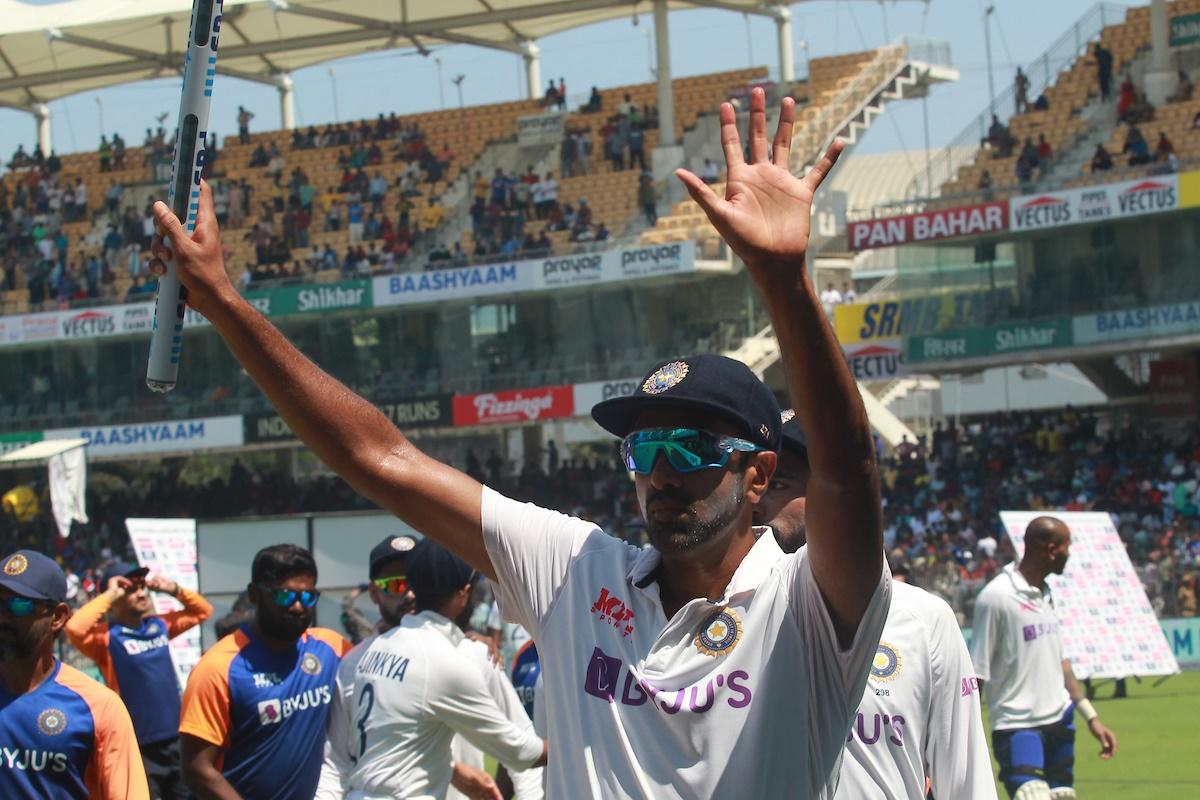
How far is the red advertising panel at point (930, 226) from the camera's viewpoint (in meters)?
40.0

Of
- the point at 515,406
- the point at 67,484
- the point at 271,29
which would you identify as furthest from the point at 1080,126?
the point at 67,484

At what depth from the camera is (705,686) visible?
3.63 metres

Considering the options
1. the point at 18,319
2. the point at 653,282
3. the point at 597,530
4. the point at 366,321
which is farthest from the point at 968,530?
the point at 597,530

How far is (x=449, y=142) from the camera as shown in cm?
5328

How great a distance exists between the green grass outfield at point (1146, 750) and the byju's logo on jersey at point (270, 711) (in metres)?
5.98

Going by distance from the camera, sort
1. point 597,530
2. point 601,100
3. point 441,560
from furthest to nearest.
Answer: point 601,100 → point 441,560 → point 597,530

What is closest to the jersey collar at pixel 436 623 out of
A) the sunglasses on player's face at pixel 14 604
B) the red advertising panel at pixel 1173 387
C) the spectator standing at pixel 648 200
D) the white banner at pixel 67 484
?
the sunglasses on player's face at pixel 14 604

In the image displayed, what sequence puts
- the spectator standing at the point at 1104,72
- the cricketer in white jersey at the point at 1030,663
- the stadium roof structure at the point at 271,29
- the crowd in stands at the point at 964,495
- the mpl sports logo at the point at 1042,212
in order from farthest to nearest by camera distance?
the stadium roof structure at the point at 271,29
the spectator standing at the point at 1104,72
the mpl sports logo at the point at 1042,212
the crowd in stands at the point at 964,495
the cricketer in white jersey at the point at 1030,663

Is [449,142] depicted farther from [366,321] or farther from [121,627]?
[121,627]

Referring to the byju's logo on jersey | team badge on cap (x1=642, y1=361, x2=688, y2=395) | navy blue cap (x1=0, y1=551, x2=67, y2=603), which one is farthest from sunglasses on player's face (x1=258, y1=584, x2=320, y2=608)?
team badge on cap (x1=642, y1=361, x2=688, y2=395)

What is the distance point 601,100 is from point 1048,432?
1869cm

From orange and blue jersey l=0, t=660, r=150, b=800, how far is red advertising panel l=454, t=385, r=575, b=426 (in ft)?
127

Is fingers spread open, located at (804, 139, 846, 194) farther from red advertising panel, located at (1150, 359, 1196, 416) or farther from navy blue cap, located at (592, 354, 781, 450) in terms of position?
red advertising panel, located at (1150, 359, 1196, 416)

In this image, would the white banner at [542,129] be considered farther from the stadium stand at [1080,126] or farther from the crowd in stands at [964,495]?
the stadium stand at [1080,126]
